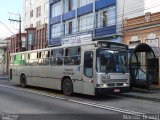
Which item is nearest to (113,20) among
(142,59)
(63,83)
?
(142,59)

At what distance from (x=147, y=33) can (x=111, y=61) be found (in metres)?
9.63

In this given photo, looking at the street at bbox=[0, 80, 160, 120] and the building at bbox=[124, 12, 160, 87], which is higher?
the building at bbox=[124, 12, 160, 87]

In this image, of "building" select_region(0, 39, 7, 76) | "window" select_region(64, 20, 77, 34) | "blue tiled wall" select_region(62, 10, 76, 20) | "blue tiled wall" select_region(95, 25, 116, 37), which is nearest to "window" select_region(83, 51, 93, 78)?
"blue tiled wall" select_region(95, 25, 116, 37)

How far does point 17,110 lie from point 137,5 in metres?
19.5

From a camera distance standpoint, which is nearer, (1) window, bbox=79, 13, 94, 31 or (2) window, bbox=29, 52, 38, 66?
(2) window, bbox=29, 52, 38, 66

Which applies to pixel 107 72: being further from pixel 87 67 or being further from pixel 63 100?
pixel 63 100

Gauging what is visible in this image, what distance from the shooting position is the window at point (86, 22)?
112 feet

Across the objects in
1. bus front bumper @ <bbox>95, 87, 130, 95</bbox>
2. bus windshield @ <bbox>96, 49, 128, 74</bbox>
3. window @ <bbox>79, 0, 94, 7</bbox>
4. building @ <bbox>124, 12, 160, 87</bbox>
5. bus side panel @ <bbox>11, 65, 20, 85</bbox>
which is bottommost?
bus front bumper @ <bbox>95, 87, 130, 95</bbox>

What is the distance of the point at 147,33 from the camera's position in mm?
25312

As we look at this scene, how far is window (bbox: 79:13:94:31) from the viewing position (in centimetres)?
3416

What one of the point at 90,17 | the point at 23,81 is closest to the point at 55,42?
the point at 90,17

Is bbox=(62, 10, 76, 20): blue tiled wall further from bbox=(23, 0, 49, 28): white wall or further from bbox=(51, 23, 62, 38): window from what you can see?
bbox=(23, 0, 49, 28): white wall

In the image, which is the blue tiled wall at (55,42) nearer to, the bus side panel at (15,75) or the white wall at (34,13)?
the white wall at (34,13)

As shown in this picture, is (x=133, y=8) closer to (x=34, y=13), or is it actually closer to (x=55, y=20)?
(x=55, y=20)
